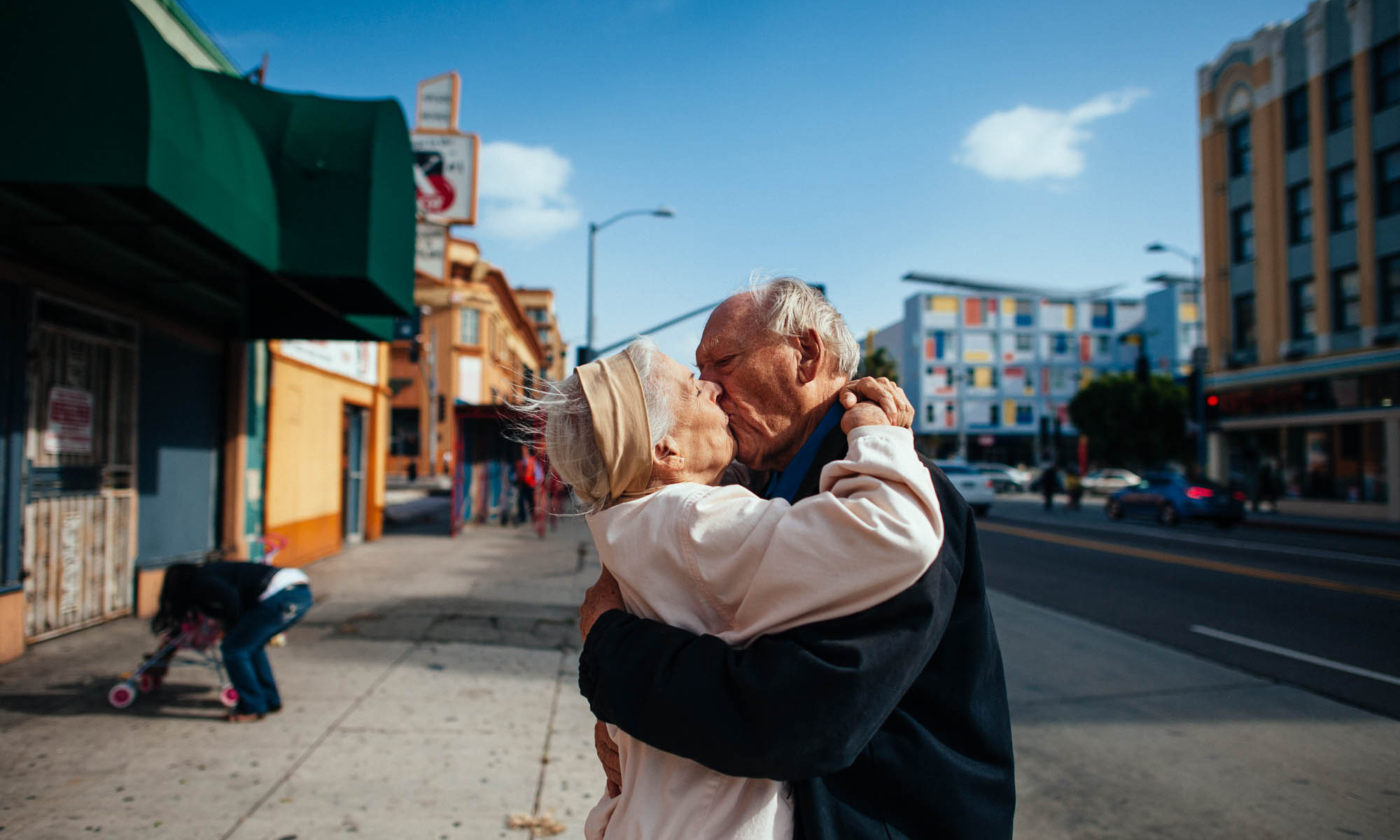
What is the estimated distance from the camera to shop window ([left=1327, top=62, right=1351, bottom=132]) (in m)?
22.1

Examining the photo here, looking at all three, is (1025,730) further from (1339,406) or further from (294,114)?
(1339,406)

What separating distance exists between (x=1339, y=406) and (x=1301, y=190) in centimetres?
706

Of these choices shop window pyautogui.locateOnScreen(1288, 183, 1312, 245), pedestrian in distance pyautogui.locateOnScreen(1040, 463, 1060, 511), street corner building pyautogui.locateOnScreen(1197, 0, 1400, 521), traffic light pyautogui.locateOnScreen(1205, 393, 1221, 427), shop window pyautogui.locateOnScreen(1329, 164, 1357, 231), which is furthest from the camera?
pedestrian in distance pyautogui.locateOnScreen(1040, 463, 1060, 511)

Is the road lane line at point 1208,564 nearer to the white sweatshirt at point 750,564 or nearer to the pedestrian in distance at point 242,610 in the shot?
the white sweatshirt at point 750,564

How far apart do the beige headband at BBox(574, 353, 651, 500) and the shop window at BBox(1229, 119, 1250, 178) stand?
32.0 m

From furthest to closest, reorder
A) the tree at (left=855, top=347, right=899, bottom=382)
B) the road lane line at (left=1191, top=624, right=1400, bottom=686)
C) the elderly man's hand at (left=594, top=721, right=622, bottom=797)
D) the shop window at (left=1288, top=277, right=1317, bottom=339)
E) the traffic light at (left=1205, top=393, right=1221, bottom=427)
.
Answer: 1. the tree at (left=855, top=347, right=899, bottom=382)
2. the shop window at (left=1288, top=277, right=1317, bottom=339)
3. the traffic light at (left=1205, top=393, right=1221, bottom=427)
4. the road lane line at (left=1191, top=624, right=1400, bottom=686)
5. the elderly man's hand at (left=594, top=721, right=622, bottom=797)

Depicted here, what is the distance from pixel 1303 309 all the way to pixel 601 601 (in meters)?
29.7

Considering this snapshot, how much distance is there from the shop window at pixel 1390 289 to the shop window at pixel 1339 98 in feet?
14.4

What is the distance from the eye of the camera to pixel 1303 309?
23.8 meters

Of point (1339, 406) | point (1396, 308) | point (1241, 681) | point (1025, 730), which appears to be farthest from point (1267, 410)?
point (1025, 730)

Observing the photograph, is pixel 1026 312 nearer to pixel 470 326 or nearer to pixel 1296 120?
pixel 1296 120

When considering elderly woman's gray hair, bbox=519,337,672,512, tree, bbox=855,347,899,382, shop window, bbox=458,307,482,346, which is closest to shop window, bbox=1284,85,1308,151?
tree, bbox=855,347,899,382

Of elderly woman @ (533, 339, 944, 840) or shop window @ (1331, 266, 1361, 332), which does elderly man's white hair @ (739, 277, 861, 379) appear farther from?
shop window @ (1331, 266, 1361, 332)

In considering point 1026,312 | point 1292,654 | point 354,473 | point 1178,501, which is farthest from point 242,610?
point 1026,312
